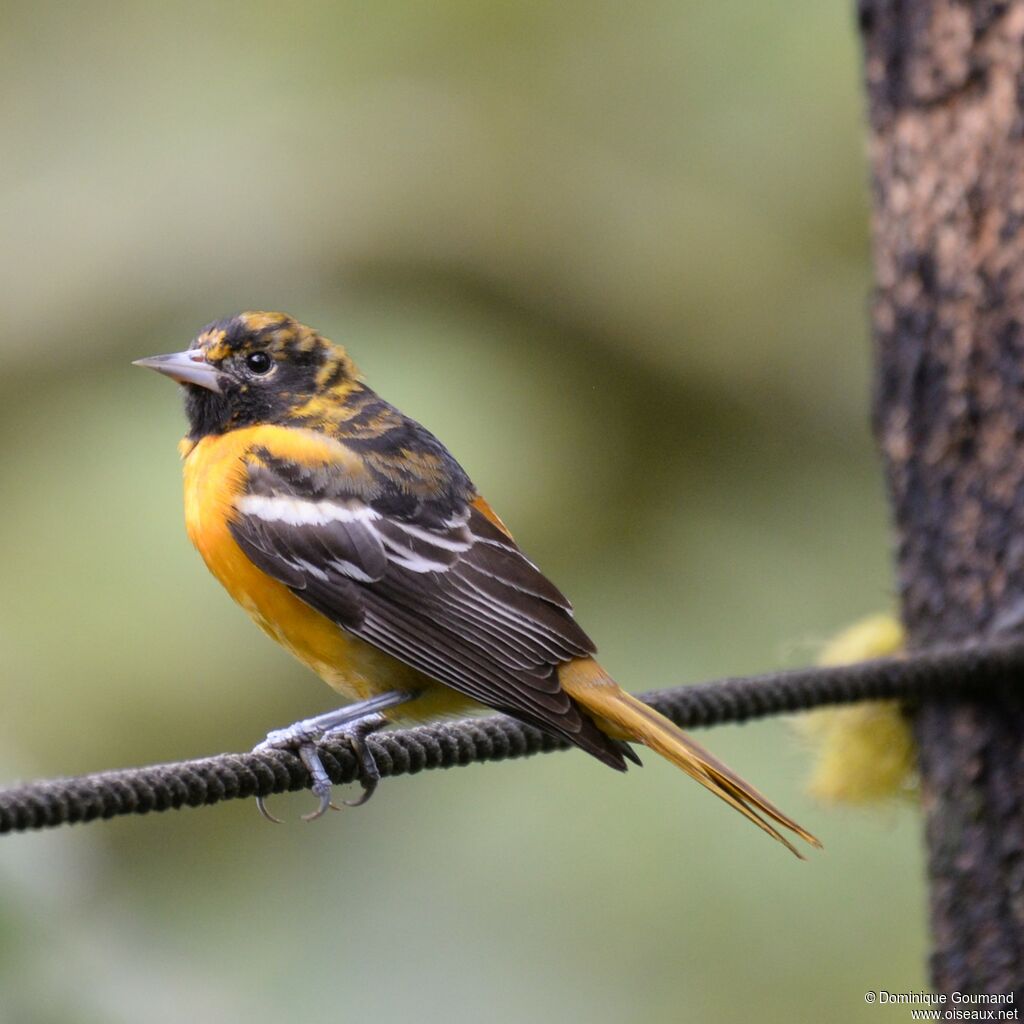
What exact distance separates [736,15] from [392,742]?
4107mm

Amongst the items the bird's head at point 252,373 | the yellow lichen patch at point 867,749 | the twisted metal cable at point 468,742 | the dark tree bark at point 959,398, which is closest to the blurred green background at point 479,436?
the yellow lichen patch at point 867,749

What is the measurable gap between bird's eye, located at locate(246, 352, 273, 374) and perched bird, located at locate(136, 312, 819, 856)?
58 mm

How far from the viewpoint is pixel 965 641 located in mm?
3775

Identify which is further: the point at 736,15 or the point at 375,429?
the point at 736,15

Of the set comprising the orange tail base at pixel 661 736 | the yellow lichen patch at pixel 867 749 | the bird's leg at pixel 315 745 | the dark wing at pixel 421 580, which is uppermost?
the dark wing at pixel 421 580

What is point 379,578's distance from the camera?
3336mm

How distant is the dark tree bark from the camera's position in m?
3.68

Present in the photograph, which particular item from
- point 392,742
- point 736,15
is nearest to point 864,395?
point 736,15

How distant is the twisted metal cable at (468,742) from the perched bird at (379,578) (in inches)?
3.5

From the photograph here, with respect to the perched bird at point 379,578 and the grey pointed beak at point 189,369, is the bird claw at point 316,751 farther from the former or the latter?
the grey pointed beak at point 189,369

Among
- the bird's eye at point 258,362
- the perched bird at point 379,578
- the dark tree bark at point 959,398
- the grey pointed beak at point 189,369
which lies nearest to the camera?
the perched bird at point 379,578

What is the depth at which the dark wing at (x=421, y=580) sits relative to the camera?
314 cm

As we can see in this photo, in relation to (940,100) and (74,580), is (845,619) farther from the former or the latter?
(74,580)

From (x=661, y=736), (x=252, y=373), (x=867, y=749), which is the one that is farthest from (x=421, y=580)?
(x=867, y=749)
